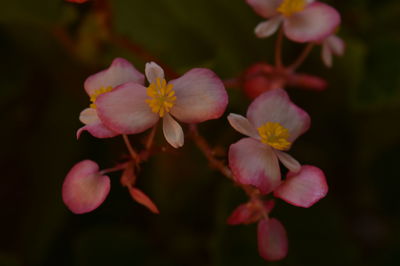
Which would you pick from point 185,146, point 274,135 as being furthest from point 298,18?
point 185,146

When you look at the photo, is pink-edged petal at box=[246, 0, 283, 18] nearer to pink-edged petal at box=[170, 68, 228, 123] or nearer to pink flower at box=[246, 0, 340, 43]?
pink flower at box=[246, 0, 340, 43]

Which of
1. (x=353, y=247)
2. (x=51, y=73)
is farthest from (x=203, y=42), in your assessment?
(x=353, y=247)

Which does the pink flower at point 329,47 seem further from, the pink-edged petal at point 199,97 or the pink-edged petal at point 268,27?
the pink-edged petal at point 199,97

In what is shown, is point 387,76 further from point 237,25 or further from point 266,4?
point 266,4

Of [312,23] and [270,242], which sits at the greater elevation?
[312,23]

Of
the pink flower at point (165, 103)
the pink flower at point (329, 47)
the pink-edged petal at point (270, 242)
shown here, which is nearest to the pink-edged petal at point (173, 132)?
the pink flower at point (165, 103)

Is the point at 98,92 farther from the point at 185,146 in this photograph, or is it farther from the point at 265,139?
the point at 185,146

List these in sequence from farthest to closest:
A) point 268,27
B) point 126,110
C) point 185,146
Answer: point 185,146
point 268,27
point 126,110
